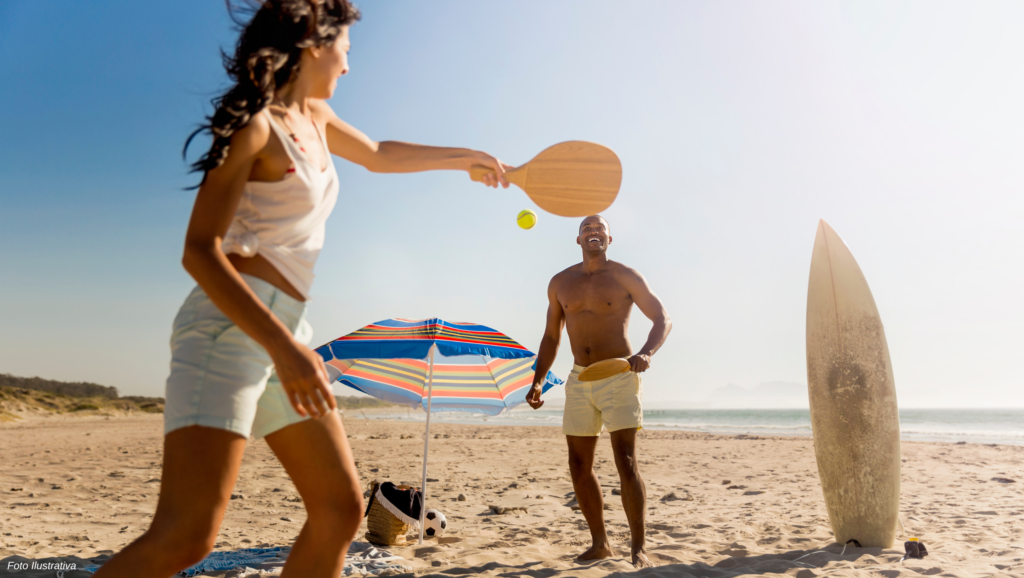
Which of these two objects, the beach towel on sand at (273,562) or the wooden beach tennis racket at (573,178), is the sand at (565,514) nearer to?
the beach towel on sand at (273,562)

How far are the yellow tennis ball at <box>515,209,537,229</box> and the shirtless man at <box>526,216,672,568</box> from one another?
2.07ft

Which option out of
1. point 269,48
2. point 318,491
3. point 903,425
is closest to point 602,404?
point 318,491

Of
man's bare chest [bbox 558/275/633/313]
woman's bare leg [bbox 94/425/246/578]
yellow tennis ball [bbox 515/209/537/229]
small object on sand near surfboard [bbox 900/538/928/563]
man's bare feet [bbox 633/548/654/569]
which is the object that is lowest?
man's bare feet [bbox 633/548/654/569]

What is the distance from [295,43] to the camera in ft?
4.67

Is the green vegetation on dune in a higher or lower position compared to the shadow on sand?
lower

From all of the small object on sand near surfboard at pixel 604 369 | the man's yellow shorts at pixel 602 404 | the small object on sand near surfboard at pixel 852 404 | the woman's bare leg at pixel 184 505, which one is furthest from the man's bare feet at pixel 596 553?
the woman's bare leg at pixel 184 505

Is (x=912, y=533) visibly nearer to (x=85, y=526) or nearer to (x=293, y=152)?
(x=293, y=152)

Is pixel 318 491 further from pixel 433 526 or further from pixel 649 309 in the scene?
pixel 433 526

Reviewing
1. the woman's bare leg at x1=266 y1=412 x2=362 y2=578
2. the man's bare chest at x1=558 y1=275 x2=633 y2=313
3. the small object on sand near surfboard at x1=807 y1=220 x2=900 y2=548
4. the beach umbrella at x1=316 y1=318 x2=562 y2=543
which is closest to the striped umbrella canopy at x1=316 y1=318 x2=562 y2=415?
the beach umbrella at x1=316 y1=318 x2=562 y2=543

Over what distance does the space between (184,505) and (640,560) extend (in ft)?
10.3

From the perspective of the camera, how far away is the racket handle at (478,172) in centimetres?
198

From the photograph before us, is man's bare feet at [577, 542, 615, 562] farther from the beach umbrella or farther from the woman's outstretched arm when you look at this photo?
the woman's outstretched arm

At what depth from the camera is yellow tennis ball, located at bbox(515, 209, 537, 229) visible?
12.3 ft

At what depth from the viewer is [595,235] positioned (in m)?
4.30
